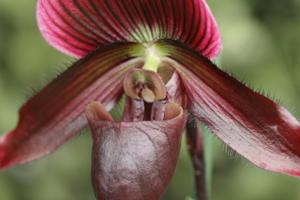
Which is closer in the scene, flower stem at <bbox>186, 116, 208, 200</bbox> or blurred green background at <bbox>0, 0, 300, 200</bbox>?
flower stem at <bbox>186, 116, 208, 200</bbox>

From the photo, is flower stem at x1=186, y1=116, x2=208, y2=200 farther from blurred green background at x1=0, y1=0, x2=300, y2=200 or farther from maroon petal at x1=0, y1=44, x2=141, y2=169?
blurred green background at x1=0, y1=0, x2=300, y2=200

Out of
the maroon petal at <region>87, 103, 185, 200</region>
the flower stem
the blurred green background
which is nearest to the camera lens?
the maroon petal at <region>87, 103, 185, 200</region>

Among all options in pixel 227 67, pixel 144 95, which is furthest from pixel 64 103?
pixel 227 67

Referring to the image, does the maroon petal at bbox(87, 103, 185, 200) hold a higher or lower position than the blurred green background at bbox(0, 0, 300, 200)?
lower

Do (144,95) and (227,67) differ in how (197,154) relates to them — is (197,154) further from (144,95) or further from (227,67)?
(227,67)

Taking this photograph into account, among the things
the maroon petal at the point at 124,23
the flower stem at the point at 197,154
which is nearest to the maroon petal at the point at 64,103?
the maroon petal at the point at 124,23

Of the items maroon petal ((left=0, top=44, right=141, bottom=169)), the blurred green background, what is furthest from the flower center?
the blurred green background

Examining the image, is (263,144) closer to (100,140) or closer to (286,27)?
(100,140)

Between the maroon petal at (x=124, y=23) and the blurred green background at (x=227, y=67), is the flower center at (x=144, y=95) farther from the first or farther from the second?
the blurred green background at (x=227, y=67)
